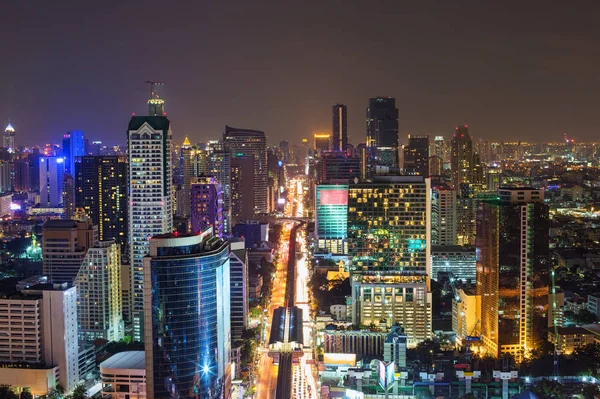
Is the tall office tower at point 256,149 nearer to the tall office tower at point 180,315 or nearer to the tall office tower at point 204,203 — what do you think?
the tall office tower at point 204,203

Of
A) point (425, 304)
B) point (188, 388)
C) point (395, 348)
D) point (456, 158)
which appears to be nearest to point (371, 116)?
point (456, 158)

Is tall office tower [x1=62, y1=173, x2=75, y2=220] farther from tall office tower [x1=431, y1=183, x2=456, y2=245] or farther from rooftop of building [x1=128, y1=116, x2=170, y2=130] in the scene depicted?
tall office tower [x1=431, y1=183, x2=456, y2=245]

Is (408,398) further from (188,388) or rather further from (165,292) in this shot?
(165,292)

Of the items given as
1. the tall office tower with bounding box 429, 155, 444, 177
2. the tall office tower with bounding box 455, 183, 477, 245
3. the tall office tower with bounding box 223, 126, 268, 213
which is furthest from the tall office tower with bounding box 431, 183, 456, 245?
the tall office tower with bounding box 223, 126, 268, 213

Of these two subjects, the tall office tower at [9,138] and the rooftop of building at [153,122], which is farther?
the tall office tower at [9,138]

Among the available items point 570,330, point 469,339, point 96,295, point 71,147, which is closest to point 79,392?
point 96,295

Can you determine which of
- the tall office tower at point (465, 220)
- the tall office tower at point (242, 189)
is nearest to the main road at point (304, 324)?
the tall office tower at point (242, 189)
